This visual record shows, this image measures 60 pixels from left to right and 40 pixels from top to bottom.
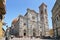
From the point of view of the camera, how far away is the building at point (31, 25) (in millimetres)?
46875

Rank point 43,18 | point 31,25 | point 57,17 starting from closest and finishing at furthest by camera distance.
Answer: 1. point 57,17
2. point 31,25
3. point 43,18

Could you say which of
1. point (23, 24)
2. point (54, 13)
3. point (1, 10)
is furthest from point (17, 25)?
point (1, 10)

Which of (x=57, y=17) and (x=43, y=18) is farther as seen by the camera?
(x=43, y=18)

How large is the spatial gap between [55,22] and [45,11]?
791 inches

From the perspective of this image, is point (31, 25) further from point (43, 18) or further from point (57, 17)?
point (57, 17)

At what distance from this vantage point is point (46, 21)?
5212cm

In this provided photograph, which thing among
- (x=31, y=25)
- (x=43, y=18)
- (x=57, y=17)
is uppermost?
(x=43, y=18)

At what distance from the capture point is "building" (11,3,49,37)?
154 ft

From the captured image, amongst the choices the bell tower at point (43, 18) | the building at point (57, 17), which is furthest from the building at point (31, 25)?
the building at point (57, 17)

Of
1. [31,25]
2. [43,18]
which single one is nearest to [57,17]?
[31,25]

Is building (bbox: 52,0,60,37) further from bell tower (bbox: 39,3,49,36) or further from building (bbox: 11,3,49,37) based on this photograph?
bell tower (bbox: 39,3,49,36)

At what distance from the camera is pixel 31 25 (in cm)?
4822

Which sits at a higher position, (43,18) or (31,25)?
(43,18)

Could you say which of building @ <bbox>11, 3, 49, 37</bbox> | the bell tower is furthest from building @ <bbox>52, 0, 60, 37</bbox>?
the bell tower
